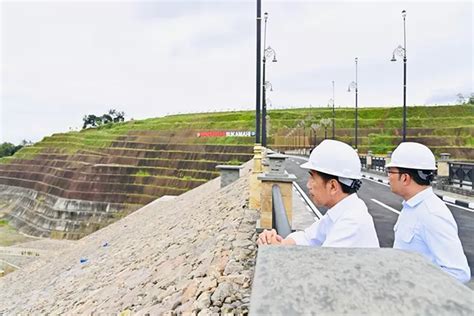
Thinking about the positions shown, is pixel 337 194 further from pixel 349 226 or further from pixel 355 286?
pixel 355 286

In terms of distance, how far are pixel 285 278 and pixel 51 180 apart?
59.1 metres

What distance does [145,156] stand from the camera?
2132 inches

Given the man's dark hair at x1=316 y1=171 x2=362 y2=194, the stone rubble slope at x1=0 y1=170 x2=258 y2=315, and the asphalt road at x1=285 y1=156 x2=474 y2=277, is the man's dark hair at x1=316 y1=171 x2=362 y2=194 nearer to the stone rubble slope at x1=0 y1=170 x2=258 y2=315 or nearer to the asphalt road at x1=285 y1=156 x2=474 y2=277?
the stone rubble slope at x1=0 y1=170 x2=258 y2=315

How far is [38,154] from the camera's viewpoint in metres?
65.9

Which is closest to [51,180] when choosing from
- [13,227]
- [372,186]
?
[13,227]

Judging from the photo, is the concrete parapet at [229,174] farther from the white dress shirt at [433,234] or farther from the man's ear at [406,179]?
the white dress shirt at [433,234]

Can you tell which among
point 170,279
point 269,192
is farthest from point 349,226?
point 170,279

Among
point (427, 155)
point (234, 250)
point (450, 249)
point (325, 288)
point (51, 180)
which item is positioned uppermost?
point (427, 155)

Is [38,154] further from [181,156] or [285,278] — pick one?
[285,278]

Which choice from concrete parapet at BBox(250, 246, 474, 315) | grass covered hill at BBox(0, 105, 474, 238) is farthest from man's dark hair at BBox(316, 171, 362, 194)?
grass covered hill at BBox(0, 105, 474, 238)

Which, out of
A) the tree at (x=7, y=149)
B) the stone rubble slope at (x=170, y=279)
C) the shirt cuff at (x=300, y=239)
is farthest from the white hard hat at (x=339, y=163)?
the tree at (x=7, y=149)

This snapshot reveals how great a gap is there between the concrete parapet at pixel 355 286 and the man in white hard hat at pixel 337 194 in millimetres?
817

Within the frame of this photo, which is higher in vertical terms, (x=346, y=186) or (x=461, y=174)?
(x=346, y=186)

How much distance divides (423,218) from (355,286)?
144 centimetres
